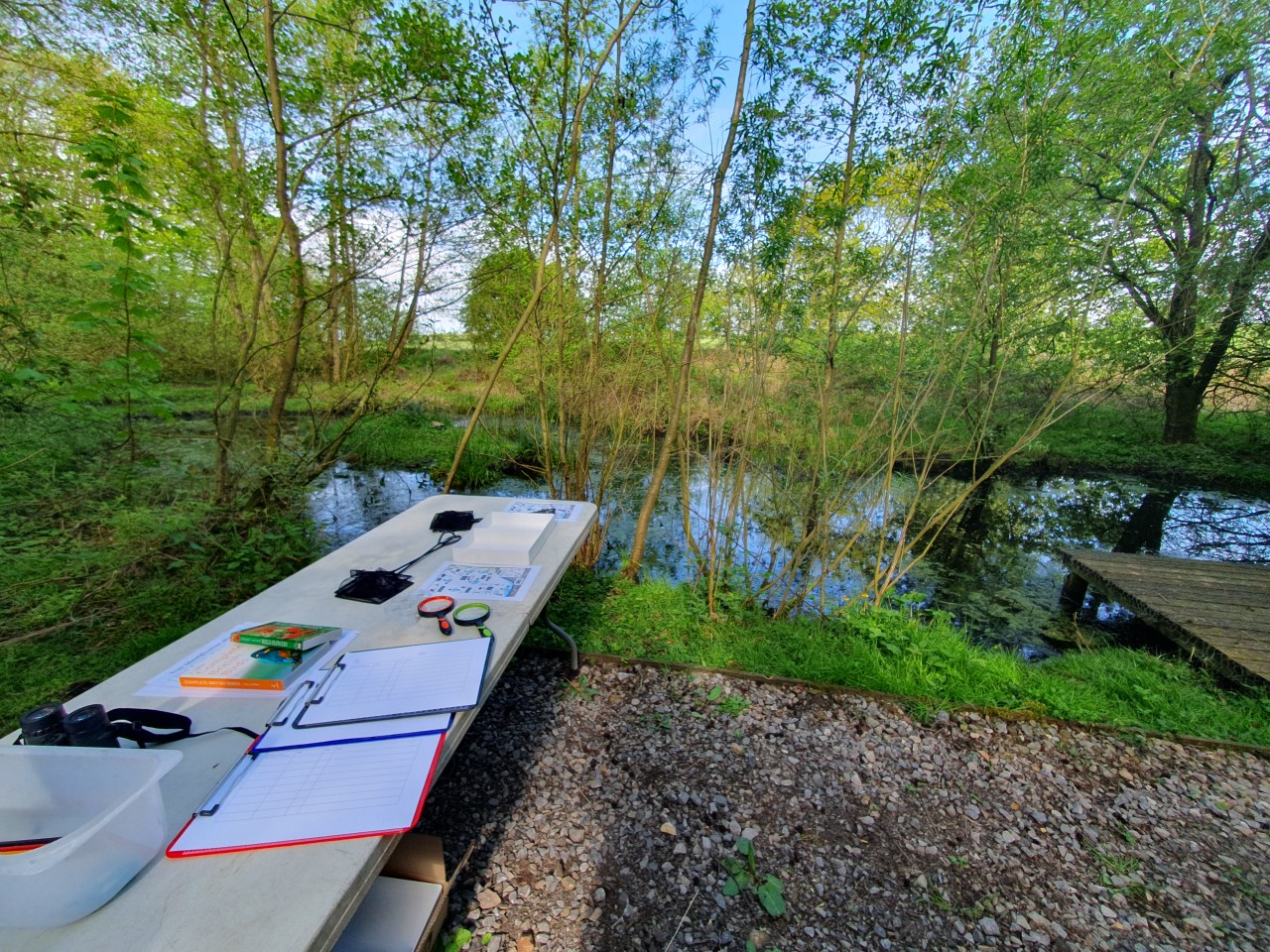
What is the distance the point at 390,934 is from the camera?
3.43 ft

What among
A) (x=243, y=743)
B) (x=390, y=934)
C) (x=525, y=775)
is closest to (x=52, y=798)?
(x=243, y=743)

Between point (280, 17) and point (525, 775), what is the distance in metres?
4.11

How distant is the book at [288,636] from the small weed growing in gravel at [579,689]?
3.88 ft

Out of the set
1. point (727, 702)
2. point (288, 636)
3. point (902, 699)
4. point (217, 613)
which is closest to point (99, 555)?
point (217, 613)

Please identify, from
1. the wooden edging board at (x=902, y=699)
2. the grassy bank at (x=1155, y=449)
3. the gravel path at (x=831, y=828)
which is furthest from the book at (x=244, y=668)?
the grassy bank at (x=1155, y=449)

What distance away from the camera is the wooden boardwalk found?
8.65 ft

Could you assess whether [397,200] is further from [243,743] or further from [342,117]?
[243,743]

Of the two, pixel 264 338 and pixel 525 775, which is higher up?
pixel 264 338

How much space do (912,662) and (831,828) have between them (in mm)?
1125

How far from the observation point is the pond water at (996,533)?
375 centimetres

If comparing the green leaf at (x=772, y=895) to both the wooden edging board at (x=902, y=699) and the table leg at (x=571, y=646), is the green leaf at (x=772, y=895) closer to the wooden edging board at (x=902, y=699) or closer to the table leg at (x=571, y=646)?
the wooden edging board at (x=902, y=699)

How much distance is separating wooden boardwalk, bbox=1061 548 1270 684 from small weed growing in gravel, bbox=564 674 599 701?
340 centimetres

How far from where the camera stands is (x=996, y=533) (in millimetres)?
5473

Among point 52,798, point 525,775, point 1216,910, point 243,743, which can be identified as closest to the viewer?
point 52,798
